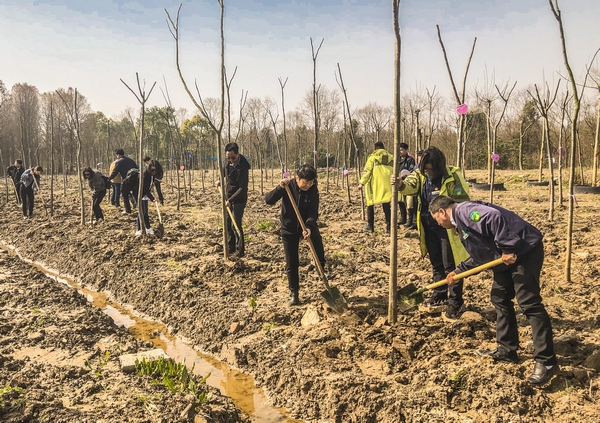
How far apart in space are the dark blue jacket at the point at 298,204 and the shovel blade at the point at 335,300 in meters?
0.72

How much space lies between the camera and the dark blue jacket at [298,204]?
4.63 metres

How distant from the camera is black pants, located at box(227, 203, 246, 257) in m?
6.55

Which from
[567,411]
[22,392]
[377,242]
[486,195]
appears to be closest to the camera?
[567,411]

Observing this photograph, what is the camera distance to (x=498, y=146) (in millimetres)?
23406

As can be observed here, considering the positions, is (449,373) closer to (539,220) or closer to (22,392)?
(22,392)

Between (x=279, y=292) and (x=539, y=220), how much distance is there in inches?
224

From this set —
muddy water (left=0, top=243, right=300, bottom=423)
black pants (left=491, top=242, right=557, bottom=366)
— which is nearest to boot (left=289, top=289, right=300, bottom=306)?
muddy water (left=0, top=243, right=300, bottom=423)

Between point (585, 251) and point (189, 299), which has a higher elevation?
point (585, 251)

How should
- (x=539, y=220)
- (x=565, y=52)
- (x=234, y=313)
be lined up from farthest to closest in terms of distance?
(x=539, y=220), (x=234, y=313), (x=565, y=52)

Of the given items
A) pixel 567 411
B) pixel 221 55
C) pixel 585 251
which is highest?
pixel 221 55

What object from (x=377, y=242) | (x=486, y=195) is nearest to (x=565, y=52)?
(x=377, y=242)

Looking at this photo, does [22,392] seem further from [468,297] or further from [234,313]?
[468,297]

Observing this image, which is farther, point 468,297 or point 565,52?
point 468,297

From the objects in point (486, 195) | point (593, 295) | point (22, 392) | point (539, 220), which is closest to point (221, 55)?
point (22, 392)
